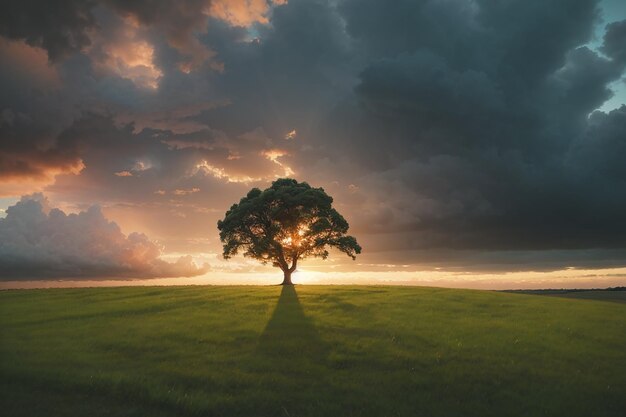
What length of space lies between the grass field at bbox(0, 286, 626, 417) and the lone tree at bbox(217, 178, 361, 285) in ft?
88.0

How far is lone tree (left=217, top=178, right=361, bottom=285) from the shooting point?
194ft

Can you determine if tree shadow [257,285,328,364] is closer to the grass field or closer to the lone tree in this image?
the grass field

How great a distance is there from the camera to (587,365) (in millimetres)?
19875

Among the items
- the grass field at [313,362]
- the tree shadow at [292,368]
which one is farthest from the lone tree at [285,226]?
the tree shadow at [292,368]

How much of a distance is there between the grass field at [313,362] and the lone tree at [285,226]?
2683 centimetres

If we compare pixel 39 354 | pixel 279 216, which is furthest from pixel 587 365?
pixel 279 216

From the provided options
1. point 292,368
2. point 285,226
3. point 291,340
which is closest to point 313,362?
point 292,368

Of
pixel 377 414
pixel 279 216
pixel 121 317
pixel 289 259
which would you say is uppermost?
pixel 279 216

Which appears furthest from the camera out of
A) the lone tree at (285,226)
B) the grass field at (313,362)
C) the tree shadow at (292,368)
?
the lone tree at (285,226)

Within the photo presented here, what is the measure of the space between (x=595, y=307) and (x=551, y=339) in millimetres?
17128

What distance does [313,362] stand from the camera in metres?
19.3

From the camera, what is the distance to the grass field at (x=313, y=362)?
1530 centimetres

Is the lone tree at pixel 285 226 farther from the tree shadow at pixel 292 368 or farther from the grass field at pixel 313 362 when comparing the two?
the tree shadow at pixel 292 368

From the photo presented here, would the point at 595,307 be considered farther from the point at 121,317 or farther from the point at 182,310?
the point at 121,317
